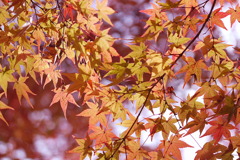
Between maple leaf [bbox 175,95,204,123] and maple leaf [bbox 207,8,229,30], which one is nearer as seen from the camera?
maple leaf [bbox 175,95,204,123]

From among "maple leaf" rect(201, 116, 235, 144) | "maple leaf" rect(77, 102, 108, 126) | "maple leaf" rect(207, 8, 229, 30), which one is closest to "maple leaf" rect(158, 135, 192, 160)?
"maple leaf" rect(201, 116, 235, 144)

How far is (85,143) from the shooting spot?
91 cm

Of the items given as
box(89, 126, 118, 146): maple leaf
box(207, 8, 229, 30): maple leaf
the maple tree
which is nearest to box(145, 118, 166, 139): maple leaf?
the maple tree

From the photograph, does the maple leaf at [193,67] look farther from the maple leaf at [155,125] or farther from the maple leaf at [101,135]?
the maple leaf at [101,135]

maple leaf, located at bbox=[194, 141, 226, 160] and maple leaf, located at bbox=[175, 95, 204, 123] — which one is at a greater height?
maple leaf, located at bbox=[175, 95, 204, 123]

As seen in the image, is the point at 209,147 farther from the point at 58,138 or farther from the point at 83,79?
the point at 58,138

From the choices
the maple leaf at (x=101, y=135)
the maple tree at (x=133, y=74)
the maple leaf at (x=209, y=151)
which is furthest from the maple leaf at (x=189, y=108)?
the maple leaf at (x=101, y=135)

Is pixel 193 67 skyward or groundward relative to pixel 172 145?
skyward

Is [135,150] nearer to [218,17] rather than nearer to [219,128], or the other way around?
[219,128]

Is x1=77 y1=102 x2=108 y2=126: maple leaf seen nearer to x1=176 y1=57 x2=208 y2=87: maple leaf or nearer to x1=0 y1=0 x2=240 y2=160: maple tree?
x1=0 y1=0 x2=240 y2=160: maple tree

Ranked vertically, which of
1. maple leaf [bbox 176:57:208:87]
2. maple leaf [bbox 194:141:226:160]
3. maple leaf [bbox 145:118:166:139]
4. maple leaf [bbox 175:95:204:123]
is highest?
maple leaf [bbox 176:57:208:87]

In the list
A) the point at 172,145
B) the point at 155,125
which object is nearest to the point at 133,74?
the point at 155,125

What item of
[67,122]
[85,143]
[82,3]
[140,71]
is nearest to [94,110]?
[85,143]

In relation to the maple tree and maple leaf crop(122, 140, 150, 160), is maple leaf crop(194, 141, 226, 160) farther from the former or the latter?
maple leaf crop(122, 140, 150, 160)
